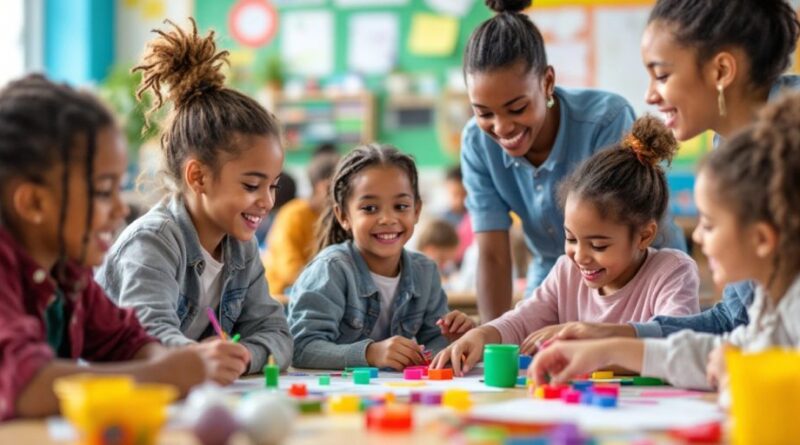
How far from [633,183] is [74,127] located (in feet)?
3.77

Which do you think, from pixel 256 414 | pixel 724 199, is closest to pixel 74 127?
pixel 256 414

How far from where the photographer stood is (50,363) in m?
1.25

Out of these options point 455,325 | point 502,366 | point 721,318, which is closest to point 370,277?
point 455,325

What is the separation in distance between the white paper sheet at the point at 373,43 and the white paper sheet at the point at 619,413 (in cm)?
549

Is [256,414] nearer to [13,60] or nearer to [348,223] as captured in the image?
[348,223]

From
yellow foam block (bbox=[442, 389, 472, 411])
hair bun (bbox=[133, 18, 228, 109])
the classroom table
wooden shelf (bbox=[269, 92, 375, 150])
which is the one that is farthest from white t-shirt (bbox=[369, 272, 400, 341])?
wooden shelf (bbox=[269, 92, 375, 150])

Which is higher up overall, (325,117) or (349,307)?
(325,117)

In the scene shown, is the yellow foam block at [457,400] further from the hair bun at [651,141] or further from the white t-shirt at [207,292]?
the hair bun at [651,141]

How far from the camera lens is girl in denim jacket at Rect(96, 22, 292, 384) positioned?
188cm

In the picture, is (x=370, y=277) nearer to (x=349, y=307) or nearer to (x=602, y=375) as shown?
(x=349, y=307)

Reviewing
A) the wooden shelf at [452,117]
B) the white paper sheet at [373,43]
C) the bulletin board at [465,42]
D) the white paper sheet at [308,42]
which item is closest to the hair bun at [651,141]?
the bulletin board at [465,42]

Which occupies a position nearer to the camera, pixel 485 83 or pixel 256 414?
pixel 256 414

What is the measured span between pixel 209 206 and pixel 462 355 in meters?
0.55

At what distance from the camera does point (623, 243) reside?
205 centimetres
